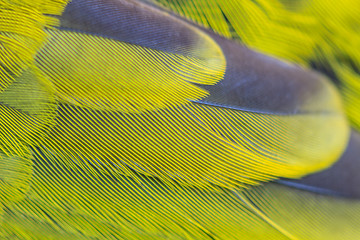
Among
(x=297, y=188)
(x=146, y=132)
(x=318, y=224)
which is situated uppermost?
(x=146, y=132)

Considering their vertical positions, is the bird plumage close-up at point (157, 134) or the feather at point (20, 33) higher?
the feather at point (20, 33)

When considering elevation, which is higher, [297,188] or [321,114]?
[321,114]

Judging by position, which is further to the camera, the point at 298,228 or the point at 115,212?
the point at 298,228

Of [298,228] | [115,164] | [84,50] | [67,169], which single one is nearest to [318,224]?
[298,228]

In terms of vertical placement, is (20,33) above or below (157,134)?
above

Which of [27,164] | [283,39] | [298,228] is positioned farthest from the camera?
[283,39]

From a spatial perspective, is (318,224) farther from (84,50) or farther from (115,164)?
(84,50)

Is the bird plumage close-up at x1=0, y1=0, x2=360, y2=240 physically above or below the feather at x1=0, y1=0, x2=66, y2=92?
below

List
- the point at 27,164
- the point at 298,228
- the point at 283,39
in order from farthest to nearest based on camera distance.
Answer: the point at 283,39, the point at 298,228, the point at 27,164
